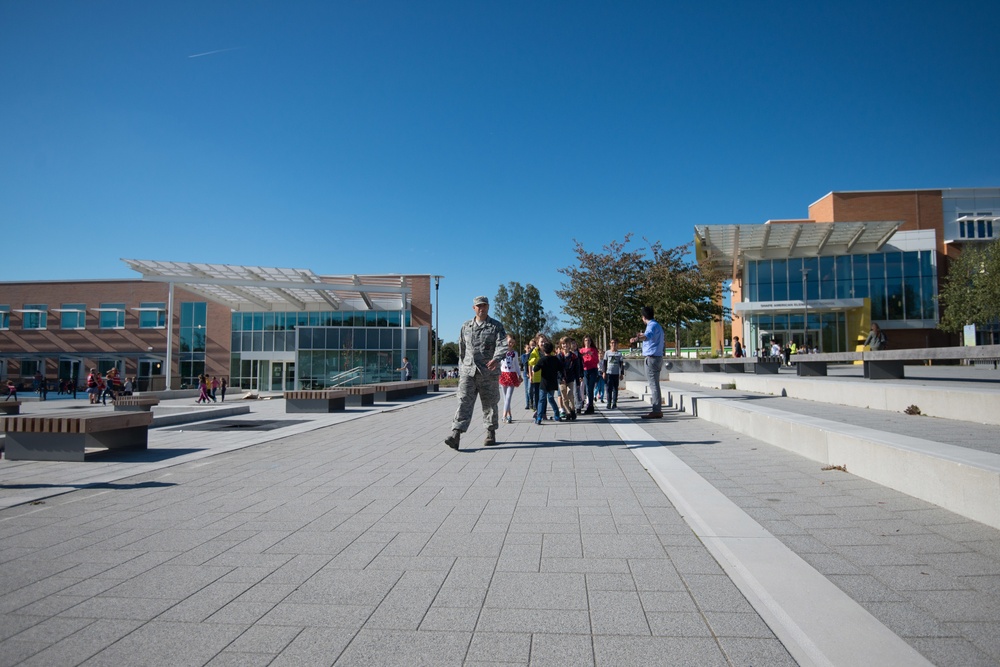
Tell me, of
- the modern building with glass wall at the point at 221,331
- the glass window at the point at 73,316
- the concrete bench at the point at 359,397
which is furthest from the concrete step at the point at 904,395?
the glass window at the point at 73,316

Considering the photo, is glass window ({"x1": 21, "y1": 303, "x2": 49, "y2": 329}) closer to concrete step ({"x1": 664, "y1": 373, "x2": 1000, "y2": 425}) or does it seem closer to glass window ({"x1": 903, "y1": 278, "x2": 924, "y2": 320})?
concrete step ({"x1": 664, "y1": 373, "x2": 1000, "y2": 425})

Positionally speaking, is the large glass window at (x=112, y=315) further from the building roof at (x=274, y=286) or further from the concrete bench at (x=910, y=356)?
the concrete bench at (x=910, y=356)

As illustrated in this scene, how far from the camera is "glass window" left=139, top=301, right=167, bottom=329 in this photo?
173 ft

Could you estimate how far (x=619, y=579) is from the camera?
318 cm

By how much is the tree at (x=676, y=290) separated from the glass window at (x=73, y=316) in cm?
4975

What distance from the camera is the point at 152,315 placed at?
5297cm

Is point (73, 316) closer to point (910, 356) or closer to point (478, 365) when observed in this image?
point (478, 365)

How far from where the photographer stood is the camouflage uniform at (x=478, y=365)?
26.2 ft

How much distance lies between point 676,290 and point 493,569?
29737 mm

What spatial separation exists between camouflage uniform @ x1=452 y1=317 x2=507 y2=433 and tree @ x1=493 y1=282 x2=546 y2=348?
232 ft

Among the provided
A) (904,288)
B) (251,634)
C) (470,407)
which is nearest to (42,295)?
(470,407)

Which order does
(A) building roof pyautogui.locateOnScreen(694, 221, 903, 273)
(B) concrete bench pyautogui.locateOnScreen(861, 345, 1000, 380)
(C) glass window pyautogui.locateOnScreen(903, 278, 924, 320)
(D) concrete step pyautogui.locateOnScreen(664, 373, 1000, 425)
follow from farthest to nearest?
(C) glass window pyautogui.locateOnScreen(903, 278, 924, 320)
(A) building roof pyautogui.locateOnScreen(694, 221, 903, 273)
(B) concrete bench pyautogui.locateOnScreen(861, 345, 1000, 380)
(D) concrete step pyautogui.locateOnScreen(664, 373, 1000, 425)

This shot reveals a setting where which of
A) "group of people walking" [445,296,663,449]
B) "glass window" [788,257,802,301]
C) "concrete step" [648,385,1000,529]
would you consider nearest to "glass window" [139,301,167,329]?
"group of people walking" [445,296,663,449]

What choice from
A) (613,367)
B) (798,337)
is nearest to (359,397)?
(613,367)
